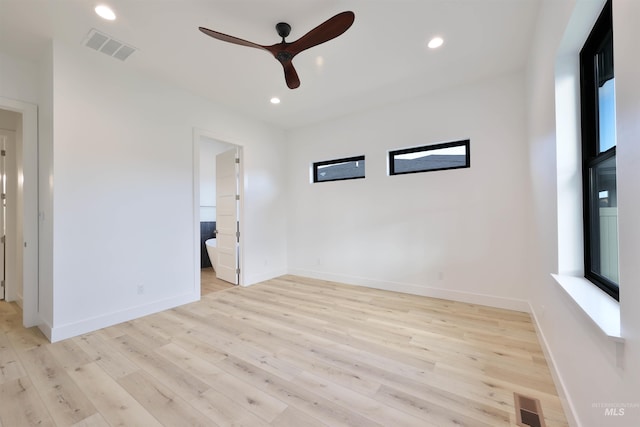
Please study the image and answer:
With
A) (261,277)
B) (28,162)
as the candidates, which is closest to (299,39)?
(28,162)

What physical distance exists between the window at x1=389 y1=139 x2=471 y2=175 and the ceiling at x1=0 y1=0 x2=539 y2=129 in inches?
31.7

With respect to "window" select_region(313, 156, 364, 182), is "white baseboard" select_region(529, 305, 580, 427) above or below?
below

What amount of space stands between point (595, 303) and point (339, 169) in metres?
3.76

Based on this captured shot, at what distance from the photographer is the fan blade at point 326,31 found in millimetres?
1739

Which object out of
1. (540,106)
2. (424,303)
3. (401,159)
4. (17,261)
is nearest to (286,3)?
(540,106)

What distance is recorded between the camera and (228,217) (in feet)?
14.9

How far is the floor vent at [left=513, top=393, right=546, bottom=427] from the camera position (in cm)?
142

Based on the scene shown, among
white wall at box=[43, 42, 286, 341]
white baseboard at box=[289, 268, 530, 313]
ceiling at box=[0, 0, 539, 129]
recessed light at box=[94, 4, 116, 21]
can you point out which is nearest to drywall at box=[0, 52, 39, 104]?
ceiling at box=[0, 0, 539, 129]

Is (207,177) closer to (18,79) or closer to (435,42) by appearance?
(18,79)

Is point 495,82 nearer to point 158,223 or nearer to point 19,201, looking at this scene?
point 158,223

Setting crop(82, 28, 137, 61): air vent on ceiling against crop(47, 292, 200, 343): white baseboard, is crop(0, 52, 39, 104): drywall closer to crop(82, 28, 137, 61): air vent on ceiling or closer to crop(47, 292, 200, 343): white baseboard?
crop(82, 28, 137, 61): air vent on ceiling

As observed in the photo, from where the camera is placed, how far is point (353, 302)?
11.3 ft

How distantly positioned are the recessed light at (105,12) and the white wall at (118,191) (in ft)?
2.37

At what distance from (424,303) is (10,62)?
17.6 feet
